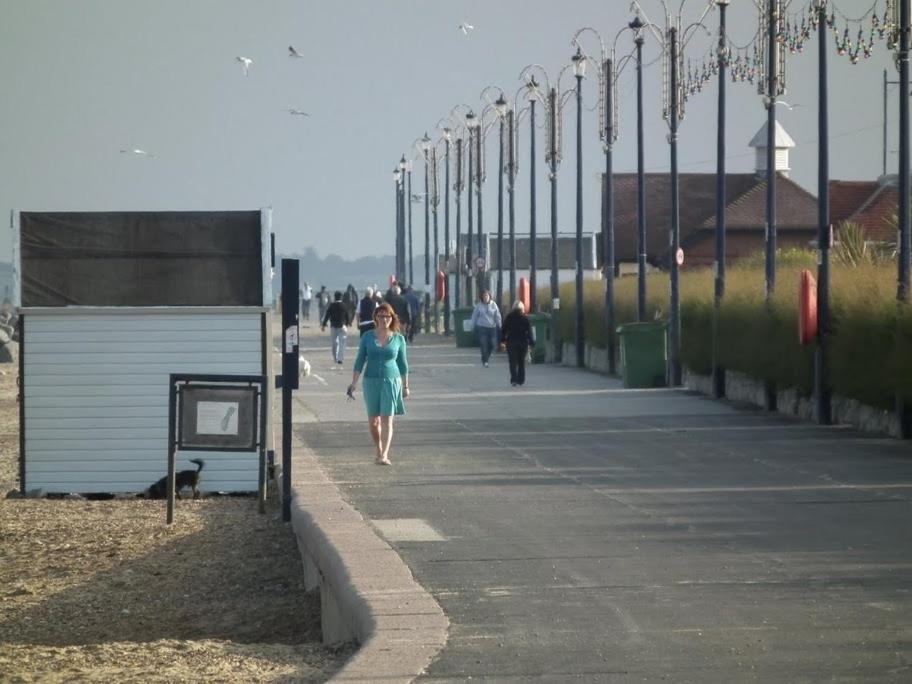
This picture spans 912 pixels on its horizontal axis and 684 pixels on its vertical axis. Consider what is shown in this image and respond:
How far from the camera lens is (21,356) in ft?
60.0

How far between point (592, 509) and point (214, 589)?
315 centimetres

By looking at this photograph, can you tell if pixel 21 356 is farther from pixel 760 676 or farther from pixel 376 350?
pixel 760 676

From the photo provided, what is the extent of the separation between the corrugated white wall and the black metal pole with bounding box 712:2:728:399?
1433 cm

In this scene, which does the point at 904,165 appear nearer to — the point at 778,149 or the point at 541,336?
the point at 541,336

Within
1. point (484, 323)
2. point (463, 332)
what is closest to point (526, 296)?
point (463, 332)

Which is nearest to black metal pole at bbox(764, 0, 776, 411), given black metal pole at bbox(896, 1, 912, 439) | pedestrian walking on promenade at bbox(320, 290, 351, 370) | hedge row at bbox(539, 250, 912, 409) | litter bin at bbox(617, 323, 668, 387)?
hedge row at bbox(539, 250, 912, 409)

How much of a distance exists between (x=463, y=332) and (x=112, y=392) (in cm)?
4339

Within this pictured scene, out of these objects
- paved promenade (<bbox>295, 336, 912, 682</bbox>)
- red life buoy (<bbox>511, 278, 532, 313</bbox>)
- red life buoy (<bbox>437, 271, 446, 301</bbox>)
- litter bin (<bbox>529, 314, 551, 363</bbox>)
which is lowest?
paved promenade (<bbox>295, 336, 912, 682</bbox>)

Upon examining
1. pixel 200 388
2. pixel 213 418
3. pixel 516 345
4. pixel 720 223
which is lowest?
pixel 213 418

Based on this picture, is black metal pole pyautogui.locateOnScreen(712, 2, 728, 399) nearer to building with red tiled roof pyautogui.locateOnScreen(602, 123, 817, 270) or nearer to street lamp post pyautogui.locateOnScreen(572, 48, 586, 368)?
street lamp post pyautogui.locateOnScreen(572, 48, 586, 368)

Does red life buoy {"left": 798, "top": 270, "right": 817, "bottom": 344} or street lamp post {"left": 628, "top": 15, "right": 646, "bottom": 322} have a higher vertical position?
street lamp post {"left": 628, "top": 15, "right": 646, "bottom": 322}

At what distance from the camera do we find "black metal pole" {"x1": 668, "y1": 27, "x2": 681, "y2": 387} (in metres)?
35.4

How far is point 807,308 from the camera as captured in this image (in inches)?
975

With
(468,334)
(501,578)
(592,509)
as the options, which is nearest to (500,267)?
(468,334)
